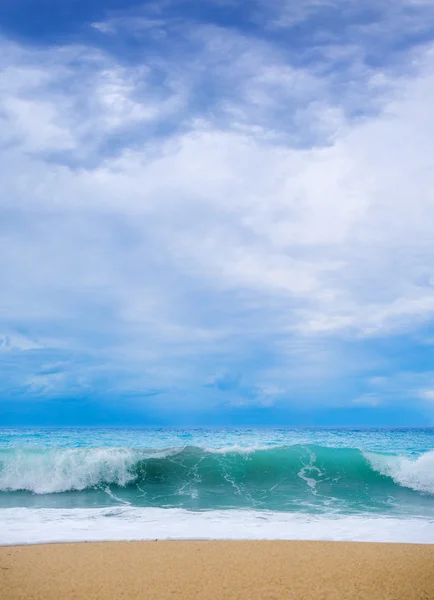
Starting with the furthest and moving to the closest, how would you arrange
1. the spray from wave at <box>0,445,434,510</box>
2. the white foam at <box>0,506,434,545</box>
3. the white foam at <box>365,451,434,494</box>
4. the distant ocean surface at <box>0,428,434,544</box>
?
the white foam at <box>365,451,434,494</box>
the spray from wave at <box>0,445,434,510</box>
the distant ocean surface at <box>0,428,434,544</box>
the white foam at <box>0,506,434,545</box>

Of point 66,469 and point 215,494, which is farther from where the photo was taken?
point 66,469

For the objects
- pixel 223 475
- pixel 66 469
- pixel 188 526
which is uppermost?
pixel 66 469

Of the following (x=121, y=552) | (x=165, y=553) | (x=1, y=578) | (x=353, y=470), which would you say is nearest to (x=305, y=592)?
(x=165, y=553)

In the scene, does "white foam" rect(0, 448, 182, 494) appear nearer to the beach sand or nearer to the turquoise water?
the turquoise water

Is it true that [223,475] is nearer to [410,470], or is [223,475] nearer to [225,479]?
[225,479]

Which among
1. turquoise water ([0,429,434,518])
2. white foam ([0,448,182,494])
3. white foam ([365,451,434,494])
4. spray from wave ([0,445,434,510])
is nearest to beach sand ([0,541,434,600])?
turquoise water ([0,429,434,518])

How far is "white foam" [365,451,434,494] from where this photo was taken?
42.5 feet

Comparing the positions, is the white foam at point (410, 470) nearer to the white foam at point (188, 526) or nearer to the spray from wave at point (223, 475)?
the spray from wave at point (223, 475)

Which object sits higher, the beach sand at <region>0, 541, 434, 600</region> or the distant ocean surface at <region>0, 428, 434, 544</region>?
the beach sand at <region>0, 541, 434, 600</region>

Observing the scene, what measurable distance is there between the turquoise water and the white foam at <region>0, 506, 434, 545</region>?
0.88m

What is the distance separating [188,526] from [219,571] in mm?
3028

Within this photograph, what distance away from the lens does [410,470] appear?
44.7 feet

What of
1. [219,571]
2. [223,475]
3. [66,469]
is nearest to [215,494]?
[223,475]

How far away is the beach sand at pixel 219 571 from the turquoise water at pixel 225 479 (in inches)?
158
